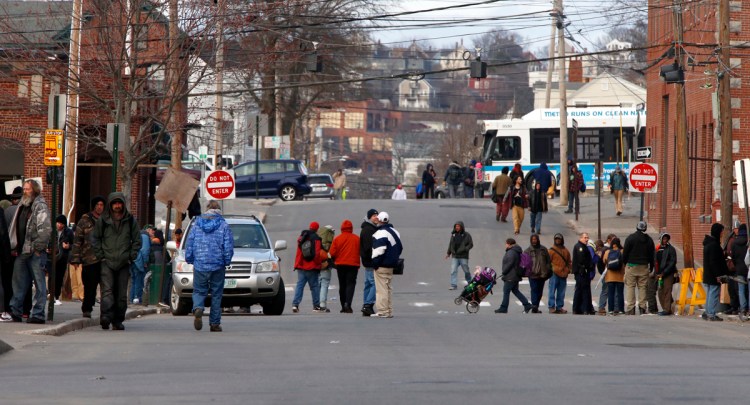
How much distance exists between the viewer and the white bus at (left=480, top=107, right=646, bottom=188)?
54.9m

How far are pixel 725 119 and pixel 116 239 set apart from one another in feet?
48.1

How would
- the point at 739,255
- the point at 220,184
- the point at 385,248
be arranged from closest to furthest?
the point at 385,248
the point at 739,255
the point at 220,184

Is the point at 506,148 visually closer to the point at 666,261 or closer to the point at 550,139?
the point at 550,139

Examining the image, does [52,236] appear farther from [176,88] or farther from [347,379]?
[176,88]

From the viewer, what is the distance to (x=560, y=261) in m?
26.1

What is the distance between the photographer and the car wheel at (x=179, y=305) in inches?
888

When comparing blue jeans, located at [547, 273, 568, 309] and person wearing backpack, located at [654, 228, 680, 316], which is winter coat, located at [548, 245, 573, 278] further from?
person wearing backpack, located at [654, 228, 680, 316]

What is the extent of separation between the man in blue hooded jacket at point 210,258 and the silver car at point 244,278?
4.58 meters

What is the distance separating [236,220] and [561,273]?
22.4 ft

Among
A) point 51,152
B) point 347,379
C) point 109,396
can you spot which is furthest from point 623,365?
point 51,152

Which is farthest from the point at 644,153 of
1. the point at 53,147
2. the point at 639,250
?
the point at 53,147

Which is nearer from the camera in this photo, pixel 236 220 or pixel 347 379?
pixel 347 379

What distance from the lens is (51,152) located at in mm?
17578

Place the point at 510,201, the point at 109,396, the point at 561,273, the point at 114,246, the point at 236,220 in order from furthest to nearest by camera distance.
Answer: the point at 510,201 < the point at 561,273 < the point at 236,220 < the point at 114,246 < the point at 109,396
